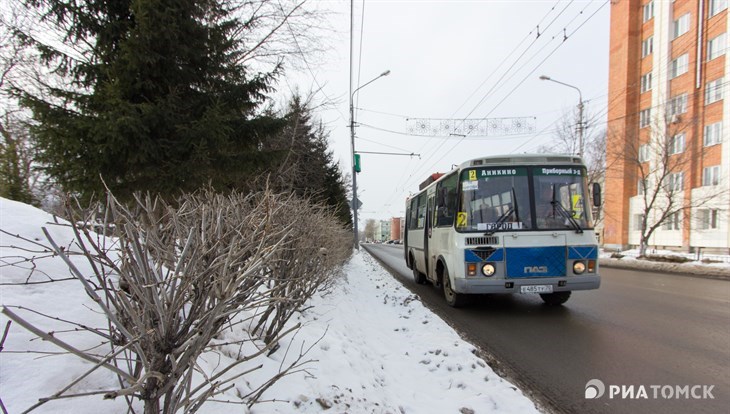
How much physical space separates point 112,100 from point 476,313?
750 centimetres

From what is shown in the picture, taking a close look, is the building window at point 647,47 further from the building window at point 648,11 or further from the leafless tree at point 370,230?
the leafless tree at point 370,230

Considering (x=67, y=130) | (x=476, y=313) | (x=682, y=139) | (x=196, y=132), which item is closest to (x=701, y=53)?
(x=682, y=139)

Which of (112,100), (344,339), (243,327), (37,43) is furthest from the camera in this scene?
(37,43)

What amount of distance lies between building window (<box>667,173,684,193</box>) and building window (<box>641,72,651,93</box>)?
10.1 meters

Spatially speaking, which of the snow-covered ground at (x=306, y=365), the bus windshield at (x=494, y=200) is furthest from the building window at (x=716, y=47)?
the snow-covered ground at (x=306, y=365)

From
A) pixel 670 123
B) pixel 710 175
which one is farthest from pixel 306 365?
pixel 710 175

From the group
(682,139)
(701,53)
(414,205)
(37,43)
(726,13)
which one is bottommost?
(414,205)

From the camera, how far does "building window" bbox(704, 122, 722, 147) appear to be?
Result: 24378 millimetres

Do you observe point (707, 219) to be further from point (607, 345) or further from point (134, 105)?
point (134, 105)

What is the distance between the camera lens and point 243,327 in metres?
3.90

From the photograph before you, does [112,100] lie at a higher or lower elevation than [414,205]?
higher

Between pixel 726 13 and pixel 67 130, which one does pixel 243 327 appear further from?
pixel 726 13

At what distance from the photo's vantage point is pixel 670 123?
21188 mm

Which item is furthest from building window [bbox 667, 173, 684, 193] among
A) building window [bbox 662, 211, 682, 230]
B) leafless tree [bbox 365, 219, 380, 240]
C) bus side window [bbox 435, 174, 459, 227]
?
leafless tree [bbox 365, 219, 380, 240]
